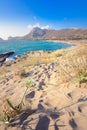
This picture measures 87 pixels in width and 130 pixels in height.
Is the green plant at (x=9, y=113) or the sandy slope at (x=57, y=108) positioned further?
the green plant at (x=9, y=113)

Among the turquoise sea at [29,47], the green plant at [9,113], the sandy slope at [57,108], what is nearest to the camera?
the sandy slope at [57,108]

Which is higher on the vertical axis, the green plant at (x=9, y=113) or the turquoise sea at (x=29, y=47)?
the green plant at (x=9, y=113)

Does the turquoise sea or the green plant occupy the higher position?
Result: the green plant

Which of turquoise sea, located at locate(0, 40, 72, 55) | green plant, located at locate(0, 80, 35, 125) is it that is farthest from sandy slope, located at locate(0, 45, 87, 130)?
turquoise sea, located at locate(0, 40, 72, 55)

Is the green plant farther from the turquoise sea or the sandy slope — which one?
the turquoise sea

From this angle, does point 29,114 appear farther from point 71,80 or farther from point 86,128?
point 71,80

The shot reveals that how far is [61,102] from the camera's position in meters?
3.98

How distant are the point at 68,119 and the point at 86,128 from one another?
41 centimetres

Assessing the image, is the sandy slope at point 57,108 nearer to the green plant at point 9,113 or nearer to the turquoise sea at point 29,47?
the green plant at point 9,113

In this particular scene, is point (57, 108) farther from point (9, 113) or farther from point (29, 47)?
point (29, 47)

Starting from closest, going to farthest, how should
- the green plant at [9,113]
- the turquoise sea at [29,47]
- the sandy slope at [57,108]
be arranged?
1. the sandy slope at [57,108]
2. the green plant at [9,113]
3. the turquoise sea at [29,47]

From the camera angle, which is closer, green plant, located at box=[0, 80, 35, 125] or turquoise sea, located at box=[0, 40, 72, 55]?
green plant, located at box=[0, 80, 35, 125]

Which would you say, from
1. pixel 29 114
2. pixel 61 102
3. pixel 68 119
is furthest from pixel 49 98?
pixel 68 119

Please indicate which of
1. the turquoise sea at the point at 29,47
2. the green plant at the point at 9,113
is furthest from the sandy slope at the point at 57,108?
the turquoise sea at the point at 29,47
